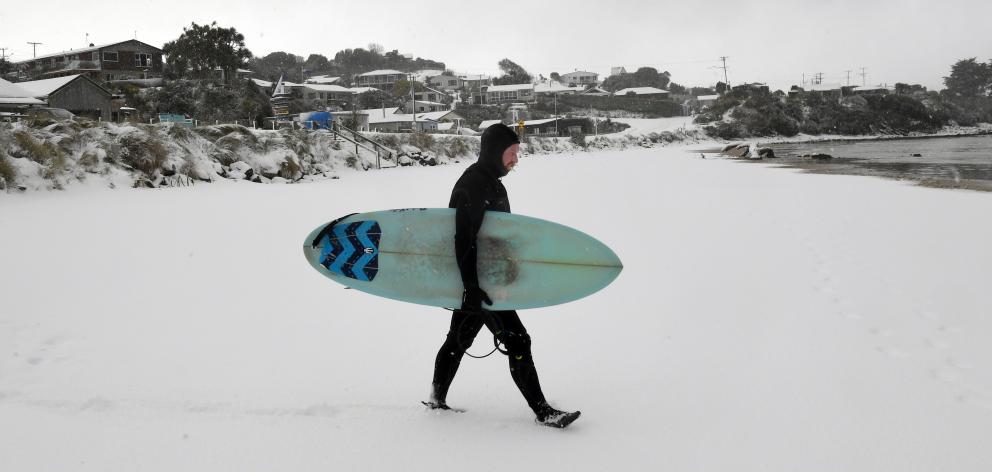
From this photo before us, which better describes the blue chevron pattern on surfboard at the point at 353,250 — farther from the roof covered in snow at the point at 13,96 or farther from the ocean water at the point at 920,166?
the roof covered in snow at the point at 13,96

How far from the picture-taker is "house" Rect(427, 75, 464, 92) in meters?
108

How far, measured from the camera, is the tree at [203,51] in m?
50.3

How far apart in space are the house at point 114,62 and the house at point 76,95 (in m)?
14.2

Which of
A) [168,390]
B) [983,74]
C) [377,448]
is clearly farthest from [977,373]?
[983,74]

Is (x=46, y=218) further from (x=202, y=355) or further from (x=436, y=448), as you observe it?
(x=436, y=448)

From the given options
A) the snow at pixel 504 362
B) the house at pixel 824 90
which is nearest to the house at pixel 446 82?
the house at pixel 824 90

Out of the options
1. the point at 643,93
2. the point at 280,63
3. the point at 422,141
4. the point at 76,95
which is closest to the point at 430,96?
the point at 643,93

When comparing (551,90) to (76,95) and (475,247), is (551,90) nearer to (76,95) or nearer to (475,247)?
(76,95)

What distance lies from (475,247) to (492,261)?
0.80 ft

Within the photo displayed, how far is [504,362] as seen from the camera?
3.98 metres

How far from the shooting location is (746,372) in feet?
12.0

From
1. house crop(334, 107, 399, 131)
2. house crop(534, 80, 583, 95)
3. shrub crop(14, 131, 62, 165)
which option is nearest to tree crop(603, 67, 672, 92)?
house crop(534, 80, 583, 95)

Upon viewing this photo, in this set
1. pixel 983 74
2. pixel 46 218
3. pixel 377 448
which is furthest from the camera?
pixel 983 74

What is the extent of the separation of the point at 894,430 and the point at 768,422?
21.4 inches
